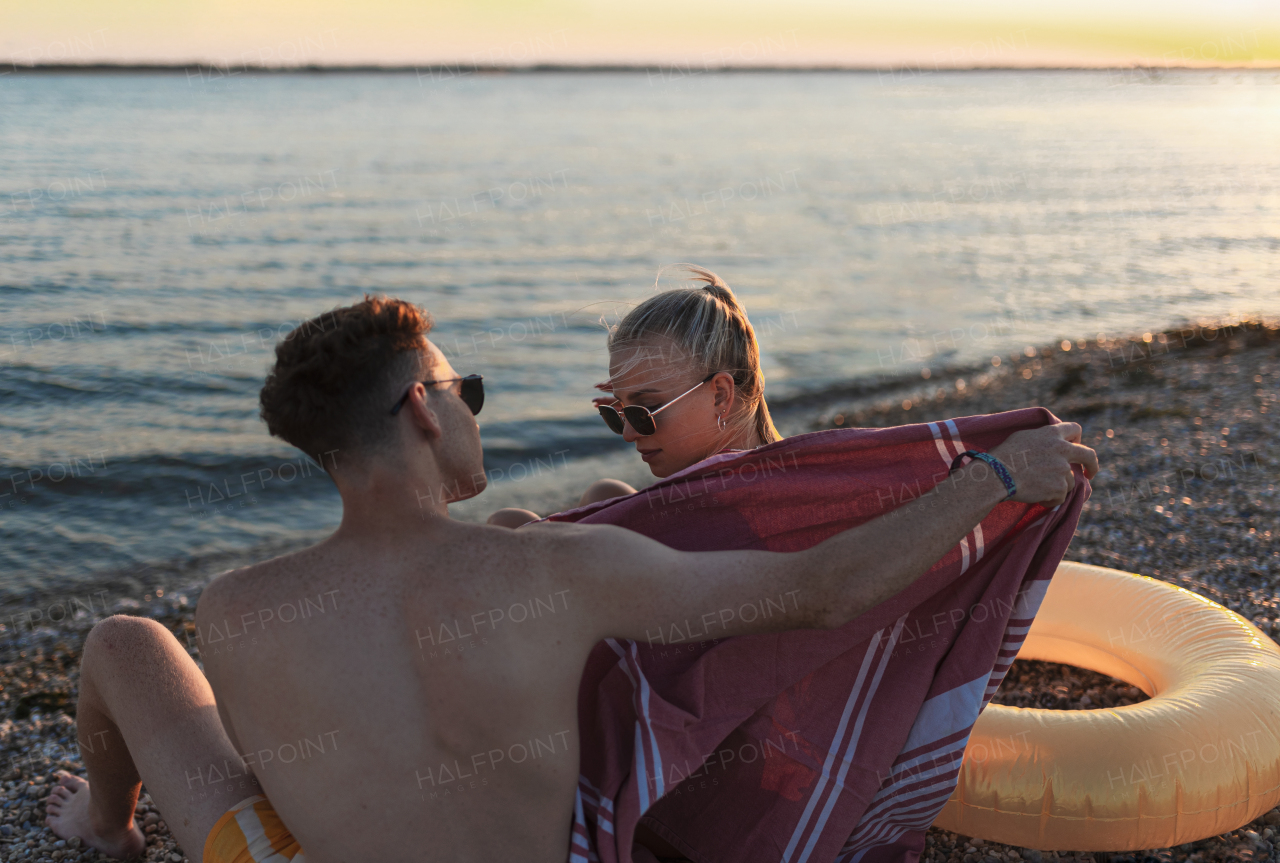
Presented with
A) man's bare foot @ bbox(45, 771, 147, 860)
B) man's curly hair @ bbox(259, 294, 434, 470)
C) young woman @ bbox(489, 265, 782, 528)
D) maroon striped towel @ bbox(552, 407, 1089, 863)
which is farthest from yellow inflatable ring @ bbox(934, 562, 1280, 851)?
man's bare foot @ bbox(45, 771, 147, 860)

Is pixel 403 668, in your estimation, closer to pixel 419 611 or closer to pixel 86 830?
pixel 419 611

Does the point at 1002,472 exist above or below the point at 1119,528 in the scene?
Answer: above

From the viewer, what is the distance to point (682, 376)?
11.5 ft

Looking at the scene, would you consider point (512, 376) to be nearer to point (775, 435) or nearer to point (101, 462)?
point (101, 462)

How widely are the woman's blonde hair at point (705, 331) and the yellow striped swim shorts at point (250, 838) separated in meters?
1.94

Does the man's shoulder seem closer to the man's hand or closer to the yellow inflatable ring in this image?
the man's hand

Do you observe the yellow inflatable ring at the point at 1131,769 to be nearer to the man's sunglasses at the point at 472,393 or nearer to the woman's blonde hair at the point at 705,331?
the woman's blonde hair at the point at 705,331

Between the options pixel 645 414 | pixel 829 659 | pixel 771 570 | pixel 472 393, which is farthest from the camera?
pixel 645 414

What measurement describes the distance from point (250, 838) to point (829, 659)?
1.68 meters

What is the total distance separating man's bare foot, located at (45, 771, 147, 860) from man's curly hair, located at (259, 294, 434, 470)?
237cm

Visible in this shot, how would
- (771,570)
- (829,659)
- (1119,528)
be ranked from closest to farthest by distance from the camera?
1. (771,570)
2. (829,659)
3. (1119,528)

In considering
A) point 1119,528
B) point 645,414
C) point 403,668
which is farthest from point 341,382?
point 1119,528

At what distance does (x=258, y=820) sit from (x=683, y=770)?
3.76 ft

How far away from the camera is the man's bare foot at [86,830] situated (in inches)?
140
